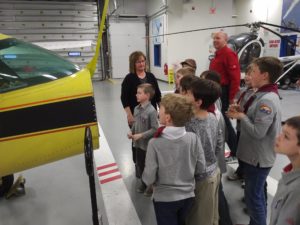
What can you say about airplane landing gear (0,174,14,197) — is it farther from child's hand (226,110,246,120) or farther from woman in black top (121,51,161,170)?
child's hand (226,110,246,120)

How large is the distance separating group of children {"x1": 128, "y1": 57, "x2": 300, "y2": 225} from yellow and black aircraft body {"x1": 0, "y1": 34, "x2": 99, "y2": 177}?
0.58 metres

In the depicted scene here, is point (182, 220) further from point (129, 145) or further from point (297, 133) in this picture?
point (129, 145)

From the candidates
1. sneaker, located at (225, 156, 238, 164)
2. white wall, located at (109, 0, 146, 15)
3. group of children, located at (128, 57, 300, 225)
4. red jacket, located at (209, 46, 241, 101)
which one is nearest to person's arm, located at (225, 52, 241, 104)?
red jacket, located at (209, 46, 241, 101)

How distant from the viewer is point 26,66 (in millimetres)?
1787

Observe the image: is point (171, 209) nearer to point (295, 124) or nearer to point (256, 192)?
point (256, 192)

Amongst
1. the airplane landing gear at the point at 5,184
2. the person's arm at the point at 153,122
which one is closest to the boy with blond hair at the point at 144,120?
the person's arm at the point at 153,122

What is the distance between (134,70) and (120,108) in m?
3.75

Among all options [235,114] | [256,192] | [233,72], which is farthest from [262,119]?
[233,72]

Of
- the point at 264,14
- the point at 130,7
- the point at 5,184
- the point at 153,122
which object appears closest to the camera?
the point at 153,122

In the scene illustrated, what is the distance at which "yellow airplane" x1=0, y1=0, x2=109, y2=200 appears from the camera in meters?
1.63

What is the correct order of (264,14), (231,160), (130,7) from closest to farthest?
(231,160) → (264,14) → (130,7)

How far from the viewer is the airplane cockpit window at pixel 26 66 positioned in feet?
5.54

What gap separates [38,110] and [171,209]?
3.58 feet

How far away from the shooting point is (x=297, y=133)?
1.03m
